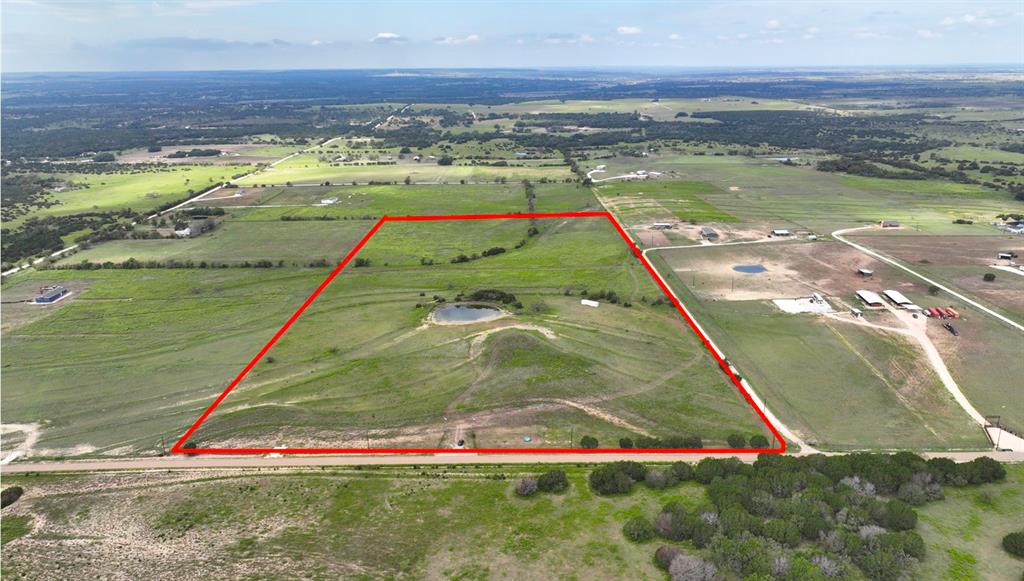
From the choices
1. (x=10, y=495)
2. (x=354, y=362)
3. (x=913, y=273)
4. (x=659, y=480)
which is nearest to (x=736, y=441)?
(x=659, y=480)

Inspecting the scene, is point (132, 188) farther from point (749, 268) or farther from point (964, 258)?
point (964, 258)

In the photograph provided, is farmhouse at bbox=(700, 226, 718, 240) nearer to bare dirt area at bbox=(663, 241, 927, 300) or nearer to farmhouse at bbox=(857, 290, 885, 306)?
bare dirt area at bbox=(663, 241, 927, 300)

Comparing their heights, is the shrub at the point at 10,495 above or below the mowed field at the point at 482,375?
below

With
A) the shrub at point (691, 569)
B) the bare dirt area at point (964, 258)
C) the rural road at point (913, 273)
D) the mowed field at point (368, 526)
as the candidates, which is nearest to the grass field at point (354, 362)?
the mowed field at point (368, 526)

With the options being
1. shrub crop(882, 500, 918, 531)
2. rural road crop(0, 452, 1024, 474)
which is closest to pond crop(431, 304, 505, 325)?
rural road crop(0, 452, 1024, 474)

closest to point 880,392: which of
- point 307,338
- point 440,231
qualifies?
point 307,338

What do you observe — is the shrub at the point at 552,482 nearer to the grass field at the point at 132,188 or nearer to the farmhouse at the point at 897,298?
the farmhouse at the point at 897,298
